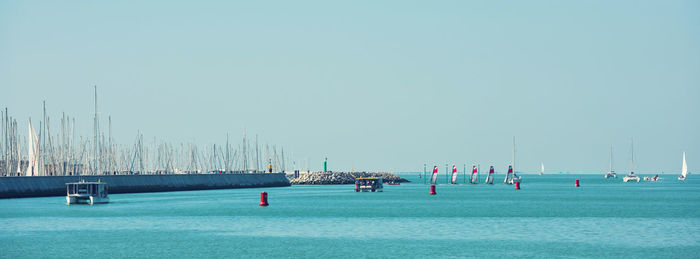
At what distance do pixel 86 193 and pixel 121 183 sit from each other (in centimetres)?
4242

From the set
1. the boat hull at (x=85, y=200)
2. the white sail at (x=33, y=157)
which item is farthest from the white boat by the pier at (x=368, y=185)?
the boat hull at (x=85, y=200)

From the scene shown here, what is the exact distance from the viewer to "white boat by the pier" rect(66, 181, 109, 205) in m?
109

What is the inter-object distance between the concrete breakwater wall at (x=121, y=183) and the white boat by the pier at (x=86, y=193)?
999 cm

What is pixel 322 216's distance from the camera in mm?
93812

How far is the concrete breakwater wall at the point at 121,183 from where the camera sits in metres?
125

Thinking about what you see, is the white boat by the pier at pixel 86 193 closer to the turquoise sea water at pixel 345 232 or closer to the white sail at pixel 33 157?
the turquoise sea water at pixel 345 232

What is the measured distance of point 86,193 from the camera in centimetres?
11112

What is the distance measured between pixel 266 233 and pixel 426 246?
1552 centimetres

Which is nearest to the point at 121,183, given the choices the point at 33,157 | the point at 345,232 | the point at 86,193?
the point at 33,157

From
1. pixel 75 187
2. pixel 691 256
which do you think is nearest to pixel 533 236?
pixel 691 256

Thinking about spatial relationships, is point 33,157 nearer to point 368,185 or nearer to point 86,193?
point 86,193

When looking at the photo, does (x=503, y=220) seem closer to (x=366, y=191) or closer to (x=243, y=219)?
(x=243, y=219)

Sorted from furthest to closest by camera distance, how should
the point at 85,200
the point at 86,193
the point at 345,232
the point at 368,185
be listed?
the point at 368,185, the point at 86,193, the point at 85,200, the point at 345,232

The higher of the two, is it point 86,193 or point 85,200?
point 86,193
